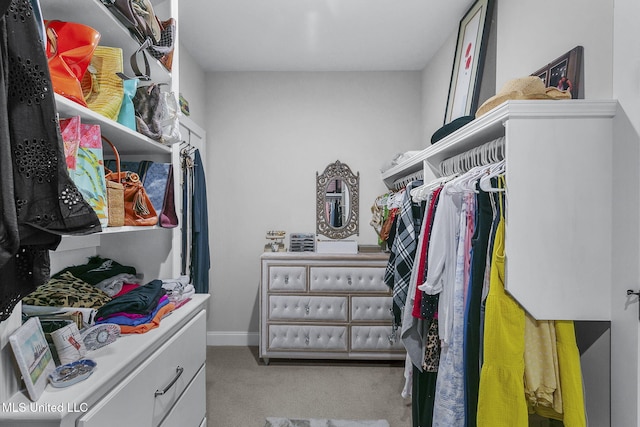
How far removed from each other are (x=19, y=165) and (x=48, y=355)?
0.50 m

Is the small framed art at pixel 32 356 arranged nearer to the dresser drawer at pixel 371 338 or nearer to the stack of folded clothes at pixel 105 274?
the stack of folded clothes at pixel 105 274

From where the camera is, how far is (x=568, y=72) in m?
1.48

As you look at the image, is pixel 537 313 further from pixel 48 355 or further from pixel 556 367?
pixel 48 355

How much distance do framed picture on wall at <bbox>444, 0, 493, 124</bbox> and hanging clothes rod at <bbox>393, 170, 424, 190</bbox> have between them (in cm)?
51

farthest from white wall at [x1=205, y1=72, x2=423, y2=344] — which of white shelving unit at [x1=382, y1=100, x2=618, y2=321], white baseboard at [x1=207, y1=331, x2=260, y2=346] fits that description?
white shelving unit at [x1=382, y1=100, x2=618, y2=321]

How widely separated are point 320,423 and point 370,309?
1.08 metres

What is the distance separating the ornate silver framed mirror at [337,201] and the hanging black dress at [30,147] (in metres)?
3.13

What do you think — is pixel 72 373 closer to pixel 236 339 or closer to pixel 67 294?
pixel 67 294

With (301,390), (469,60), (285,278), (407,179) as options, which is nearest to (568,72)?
(469,60)

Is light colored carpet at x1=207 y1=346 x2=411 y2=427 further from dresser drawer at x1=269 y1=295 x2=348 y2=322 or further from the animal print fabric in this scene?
the animal print fabric

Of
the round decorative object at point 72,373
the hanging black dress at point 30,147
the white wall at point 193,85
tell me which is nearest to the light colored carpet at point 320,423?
the round decorative object at point 72,373

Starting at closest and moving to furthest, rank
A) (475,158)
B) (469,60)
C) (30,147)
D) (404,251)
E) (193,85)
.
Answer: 1. (30,147)
2. (475,158)
3. (404,251)
4. (469,60)
5. (193,85)

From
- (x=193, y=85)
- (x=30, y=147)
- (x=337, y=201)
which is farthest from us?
(x=337, y=201)

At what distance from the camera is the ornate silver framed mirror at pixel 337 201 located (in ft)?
12.4
